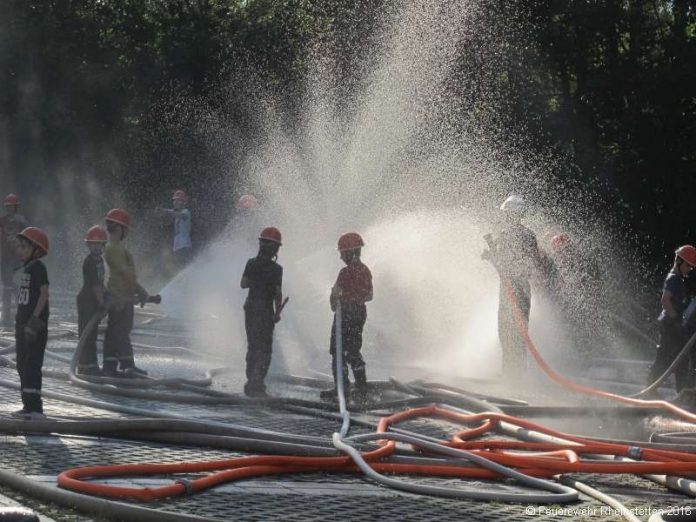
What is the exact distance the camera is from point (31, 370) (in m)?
9.78

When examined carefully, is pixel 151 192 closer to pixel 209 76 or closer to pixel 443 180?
pixel 209 76

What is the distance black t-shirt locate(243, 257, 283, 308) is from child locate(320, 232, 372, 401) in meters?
0.59

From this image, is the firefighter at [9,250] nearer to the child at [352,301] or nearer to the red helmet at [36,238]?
the child at [352,301]

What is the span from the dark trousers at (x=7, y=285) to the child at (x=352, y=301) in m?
6.98

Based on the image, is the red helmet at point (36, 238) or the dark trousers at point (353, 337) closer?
the red helmet at point (36, 238)

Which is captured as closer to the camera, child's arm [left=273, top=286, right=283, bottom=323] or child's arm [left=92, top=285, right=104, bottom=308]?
child's arm [left=273, top=286, right=283, bottom=323]

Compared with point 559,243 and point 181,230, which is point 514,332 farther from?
point 181,230

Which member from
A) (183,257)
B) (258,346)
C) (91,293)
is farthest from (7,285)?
(258,346)

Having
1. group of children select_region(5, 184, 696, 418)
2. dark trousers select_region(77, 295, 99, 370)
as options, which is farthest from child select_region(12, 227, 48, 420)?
dark trousers select_region(77, 295, 99, 370)

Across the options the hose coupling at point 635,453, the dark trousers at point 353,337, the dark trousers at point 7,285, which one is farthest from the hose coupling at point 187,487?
the dark trousers at point 7,285

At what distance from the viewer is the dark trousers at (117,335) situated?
13.1 meters

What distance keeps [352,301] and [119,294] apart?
2.50 meters

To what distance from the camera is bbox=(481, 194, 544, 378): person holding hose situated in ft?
49.0

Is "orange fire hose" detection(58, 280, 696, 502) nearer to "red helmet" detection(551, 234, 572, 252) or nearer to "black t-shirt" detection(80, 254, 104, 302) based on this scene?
"black t-shirt" detection(80, 254, 104, 302)
